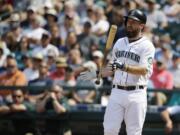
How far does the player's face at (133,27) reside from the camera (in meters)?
6.98

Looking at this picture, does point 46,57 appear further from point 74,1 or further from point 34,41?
point 74,1

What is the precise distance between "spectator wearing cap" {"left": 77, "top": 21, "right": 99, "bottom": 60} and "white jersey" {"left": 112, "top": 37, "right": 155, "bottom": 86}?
4349 mm

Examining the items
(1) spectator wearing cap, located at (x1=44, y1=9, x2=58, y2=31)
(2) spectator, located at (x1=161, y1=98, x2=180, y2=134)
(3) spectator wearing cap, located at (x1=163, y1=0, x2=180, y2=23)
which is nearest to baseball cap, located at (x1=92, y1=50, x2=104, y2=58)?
(2) spectator, located at (x1=161, y1=98, x2=180, y2=134)

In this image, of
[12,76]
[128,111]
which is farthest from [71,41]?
[128,111]

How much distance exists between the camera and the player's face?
6.98 meters

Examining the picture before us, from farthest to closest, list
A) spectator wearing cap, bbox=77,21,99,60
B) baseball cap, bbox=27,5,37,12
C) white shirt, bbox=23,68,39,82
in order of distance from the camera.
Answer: baseball cap, bbox=27,5,37,12
spectator wearing cap, bbox=77,21,99,60
white shirt, bbox=23,68,39,82

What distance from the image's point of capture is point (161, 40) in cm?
1158

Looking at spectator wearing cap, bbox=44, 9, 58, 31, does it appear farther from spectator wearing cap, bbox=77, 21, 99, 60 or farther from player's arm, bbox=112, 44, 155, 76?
player's arm, bbox=112, 44, 155, 76

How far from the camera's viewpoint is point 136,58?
705 cm

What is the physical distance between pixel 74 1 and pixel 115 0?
1003mm

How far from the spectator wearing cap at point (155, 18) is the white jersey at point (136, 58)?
5363mm

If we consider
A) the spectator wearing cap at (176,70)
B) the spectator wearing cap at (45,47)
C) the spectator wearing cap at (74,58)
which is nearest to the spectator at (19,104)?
the spectator wearing cap at (74,58)

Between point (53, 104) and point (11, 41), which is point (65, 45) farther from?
point (53, 104)

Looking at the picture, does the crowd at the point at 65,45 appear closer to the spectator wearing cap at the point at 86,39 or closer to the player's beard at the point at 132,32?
the spectator wearing cap at the point at 86,39
